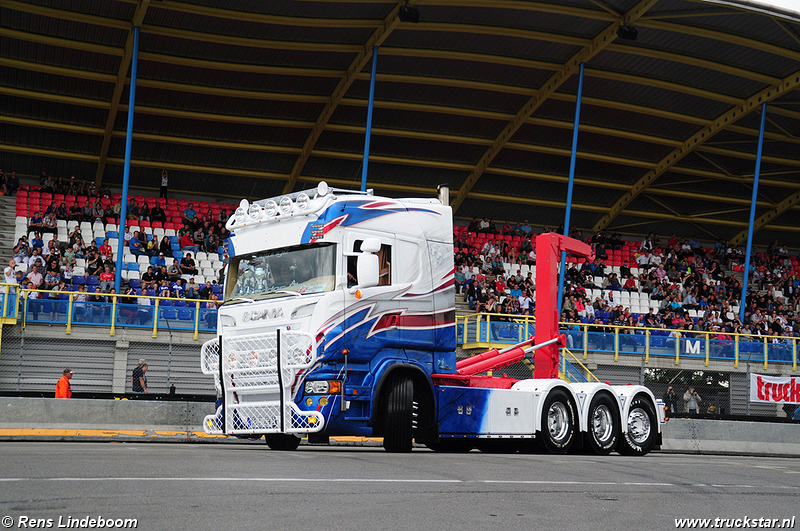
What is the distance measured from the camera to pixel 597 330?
29062 millimetres

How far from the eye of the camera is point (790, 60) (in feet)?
111

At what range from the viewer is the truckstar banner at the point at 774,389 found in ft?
92.2

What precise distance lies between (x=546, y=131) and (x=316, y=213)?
27.4 m

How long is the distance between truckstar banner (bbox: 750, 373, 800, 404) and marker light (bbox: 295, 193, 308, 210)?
1985cm

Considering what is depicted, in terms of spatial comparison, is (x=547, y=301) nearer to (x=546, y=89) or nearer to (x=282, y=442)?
(x=282, y=442)

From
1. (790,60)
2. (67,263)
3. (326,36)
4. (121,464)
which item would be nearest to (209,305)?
(67,263)

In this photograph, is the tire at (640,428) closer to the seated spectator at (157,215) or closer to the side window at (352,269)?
the side window at (352,269)

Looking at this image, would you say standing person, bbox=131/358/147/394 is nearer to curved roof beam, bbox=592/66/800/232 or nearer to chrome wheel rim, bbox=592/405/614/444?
chrome wheel rim, bbox=592/405/614/444

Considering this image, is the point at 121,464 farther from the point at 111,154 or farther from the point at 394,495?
the point at 111,154

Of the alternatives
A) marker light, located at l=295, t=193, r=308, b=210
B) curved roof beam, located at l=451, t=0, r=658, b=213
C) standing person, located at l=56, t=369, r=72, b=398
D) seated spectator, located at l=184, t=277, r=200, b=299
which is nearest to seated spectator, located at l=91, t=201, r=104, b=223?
seated spectator, located at l=184, t=277, r=200, b=299

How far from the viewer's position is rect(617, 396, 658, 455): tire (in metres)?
16.8

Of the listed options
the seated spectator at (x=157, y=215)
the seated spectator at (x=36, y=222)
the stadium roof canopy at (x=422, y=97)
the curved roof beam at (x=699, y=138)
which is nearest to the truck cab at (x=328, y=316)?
the stadium roof canopy at (x=422, y=97)

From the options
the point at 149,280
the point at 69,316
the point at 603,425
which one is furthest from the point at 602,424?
the point at 149,280

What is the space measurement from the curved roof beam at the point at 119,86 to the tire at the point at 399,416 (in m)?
18.5
